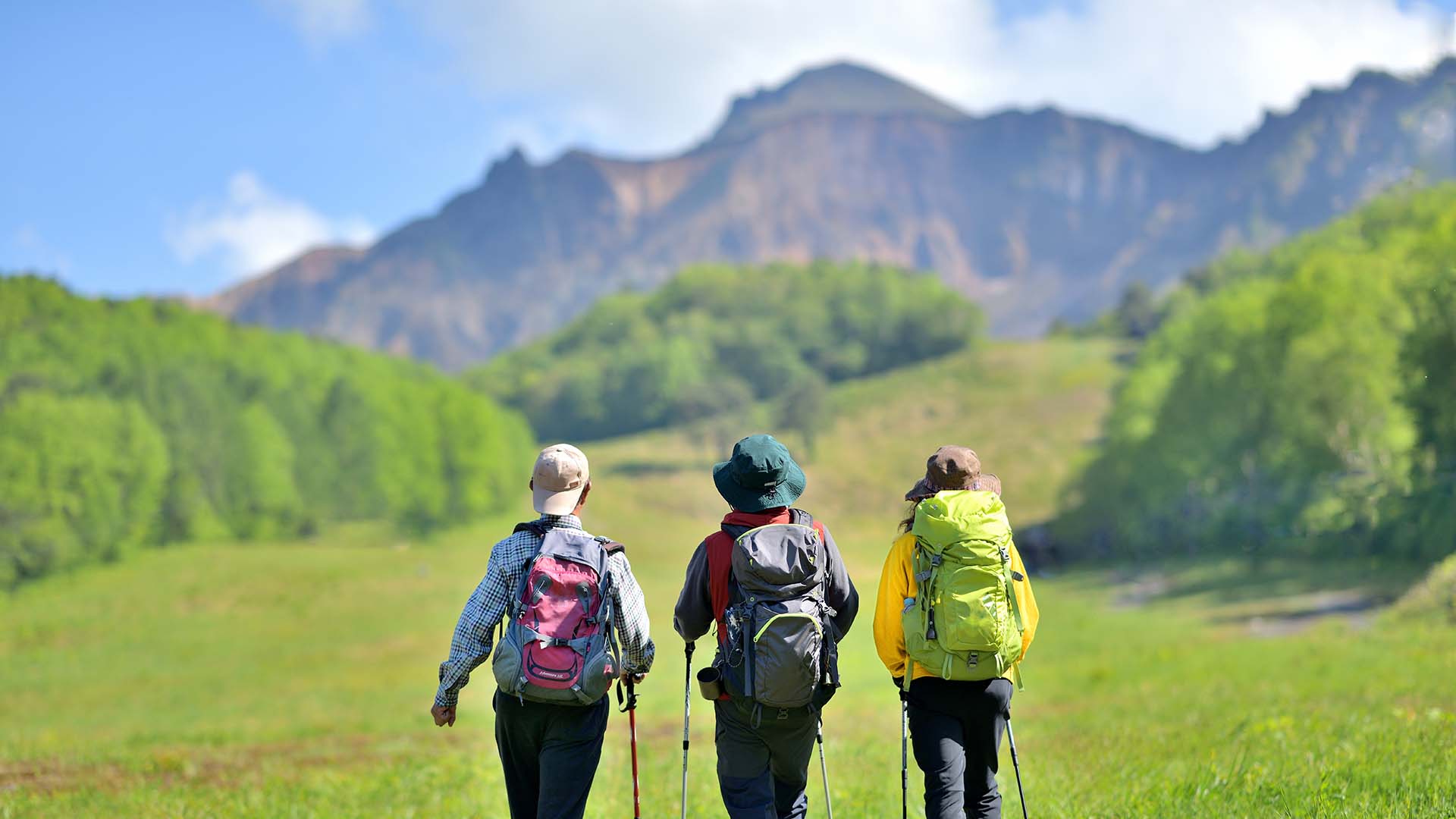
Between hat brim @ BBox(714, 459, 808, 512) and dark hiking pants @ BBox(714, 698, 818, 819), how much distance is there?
973 mm

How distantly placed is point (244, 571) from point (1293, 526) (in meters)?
54.3

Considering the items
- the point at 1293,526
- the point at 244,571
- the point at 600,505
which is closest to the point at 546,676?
the point at 1293,526

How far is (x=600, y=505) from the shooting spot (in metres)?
108

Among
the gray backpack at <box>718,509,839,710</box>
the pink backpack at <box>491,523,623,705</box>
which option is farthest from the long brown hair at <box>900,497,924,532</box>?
the pink backpack at <box>491,523,623,705</box>

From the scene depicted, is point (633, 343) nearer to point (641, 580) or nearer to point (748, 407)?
point (748, 407)

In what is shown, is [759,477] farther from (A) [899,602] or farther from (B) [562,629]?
(B) [562,629]

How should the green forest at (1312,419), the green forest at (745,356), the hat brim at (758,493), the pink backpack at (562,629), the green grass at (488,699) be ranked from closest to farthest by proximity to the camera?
the pink backpack at (562,629)
the hat brim at (758,493)
the green grass at (488,699)
the green forest at (1312,419)
the green forest at (745,356)

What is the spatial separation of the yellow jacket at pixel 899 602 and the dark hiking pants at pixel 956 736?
14cm

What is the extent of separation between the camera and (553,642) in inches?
228

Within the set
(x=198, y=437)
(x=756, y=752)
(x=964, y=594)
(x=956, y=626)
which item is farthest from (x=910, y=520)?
(x=198, y=437)

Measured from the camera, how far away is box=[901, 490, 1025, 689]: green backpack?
588cm

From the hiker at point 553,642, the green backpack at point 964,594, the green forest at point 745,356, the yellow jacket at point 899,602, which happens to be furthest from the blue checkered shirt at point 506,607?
the green forest at point 745,356

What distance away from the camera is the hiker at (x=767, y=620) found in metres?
5.86

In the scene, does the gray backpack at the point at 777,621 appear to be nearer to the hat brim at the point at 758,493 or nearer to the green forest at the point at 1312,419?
the hat brim at the point at 758,493
